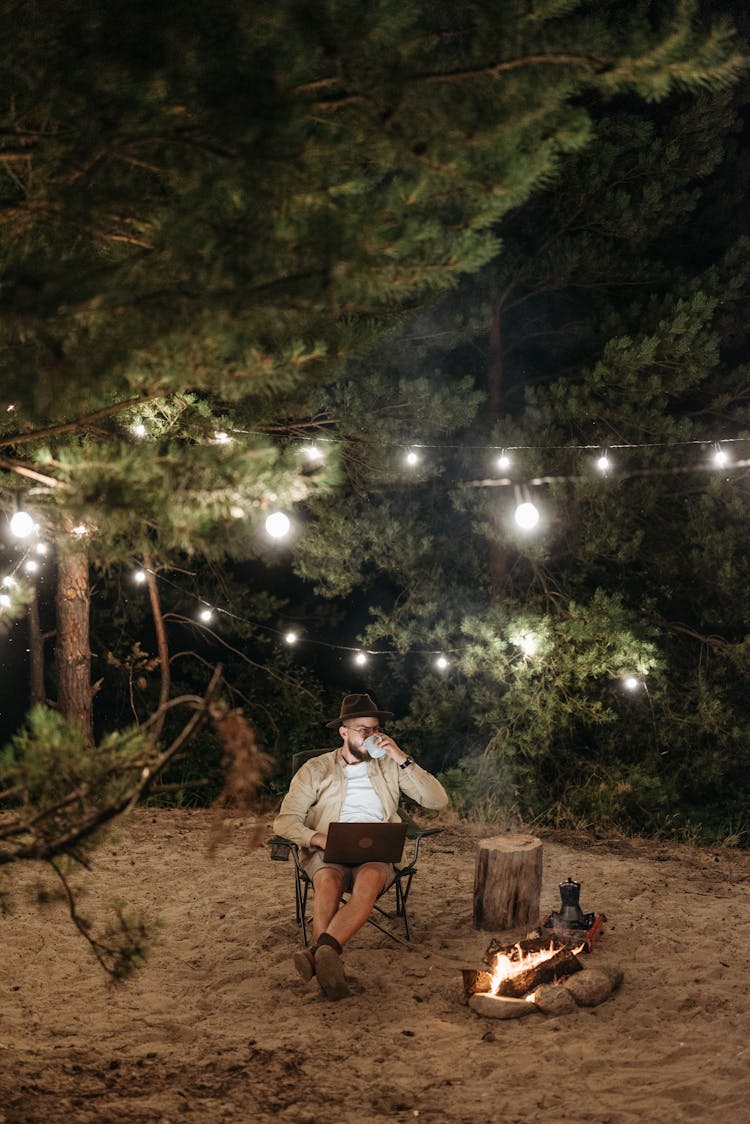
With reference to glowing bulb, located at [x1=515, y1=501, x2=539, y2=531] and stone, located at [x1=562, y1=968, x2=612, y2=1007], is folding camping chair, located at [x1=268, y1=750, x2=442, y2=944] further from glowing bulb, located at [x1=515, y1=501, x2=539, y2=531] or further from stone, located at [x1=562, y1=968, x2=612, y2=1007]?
glowing bulb, located at [x1=515, y1=501, x2=539, y2=531]

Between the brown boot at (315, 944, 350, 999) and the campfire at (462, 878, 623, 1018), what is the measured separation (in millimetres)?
415

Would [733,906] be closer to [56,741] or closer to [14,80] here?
[56,741]

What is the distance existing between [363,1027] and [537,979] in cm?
60

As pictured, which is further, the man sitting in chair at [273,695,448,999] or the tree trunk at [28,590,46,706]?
the tree trunk at [28,590,46,706]

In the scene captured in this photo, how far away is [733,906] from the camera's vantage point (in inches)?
181

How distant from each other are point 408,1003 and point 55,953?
1.45 meters

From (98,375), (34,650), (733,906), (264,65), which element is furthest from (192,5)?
(34,650)

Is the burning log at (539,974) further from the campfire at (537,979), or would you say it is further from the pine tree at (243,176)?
the pine tree at (243,176)

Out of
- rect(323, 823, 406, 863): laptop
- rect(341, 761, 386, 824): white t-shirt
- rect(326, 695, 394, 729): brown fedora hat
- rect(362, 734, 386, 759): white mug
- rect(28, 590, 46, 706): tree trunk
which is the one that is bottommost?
rect(323, 823, 406, 863): laptop

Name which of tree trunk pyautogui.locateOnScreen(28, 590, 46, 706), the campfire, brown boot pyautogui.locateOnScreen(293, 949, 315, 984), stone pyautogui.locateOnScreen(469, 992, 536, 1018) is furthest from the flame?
tree trunk pyautogui.locateOnScreen(28, 590, 46, 706)

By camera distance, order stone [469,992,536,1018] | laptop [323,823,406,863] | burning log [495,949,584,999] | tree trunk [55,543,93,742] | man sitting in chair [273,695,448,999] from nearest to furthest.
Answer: stone [469,992,536,1018]
burning log [495,949,584,999]
laptop [323,823,406,863]
man sitting in chair [273,695,448,999]
tree trunk [55,543,93,742]

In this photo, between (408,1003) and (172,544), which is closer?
(172,544)

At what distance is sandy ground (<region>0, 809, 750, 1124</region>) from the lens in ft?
9.18

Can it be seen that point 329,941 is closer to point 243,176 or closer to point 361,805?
point 361,805
